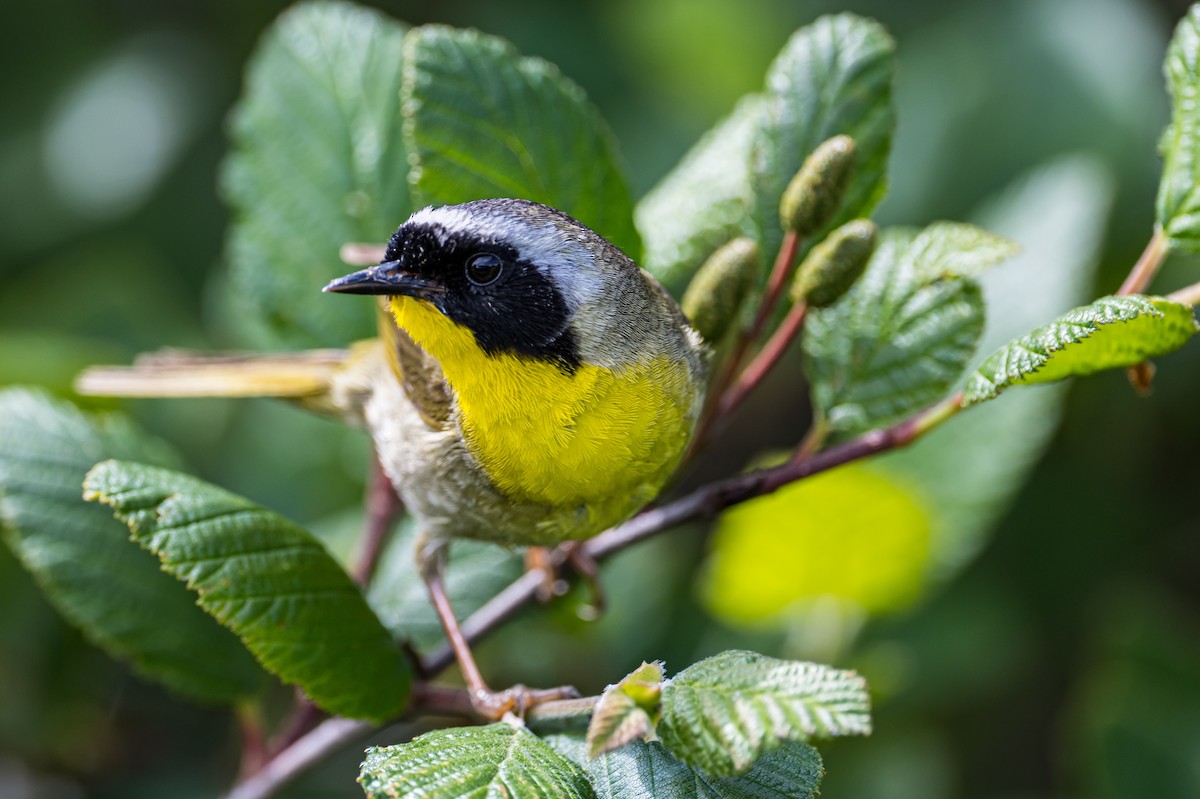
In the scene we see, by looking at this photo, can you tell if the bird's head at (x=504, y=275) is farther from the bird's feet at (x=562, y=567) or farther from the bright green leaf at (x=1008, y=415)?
the bright green leaf at (x=1008, y=415)

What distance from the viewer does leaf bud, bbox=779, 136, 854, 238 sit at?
63.7 inches

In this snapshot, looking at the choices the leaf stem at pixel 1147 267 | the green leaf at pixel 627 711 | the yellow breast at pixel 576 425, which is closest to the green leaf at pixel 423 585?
the yellow breast at pixel 576 425

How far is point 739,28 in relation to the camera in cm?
365

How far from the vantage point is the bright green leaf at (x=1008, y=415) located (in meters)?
2.43

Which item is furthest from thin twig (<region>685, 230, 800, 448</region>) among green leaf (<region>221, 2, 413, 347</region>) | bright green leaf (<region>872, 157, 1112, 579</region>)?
bright green leaf (<region>872, 157, 1112, 579</region>)

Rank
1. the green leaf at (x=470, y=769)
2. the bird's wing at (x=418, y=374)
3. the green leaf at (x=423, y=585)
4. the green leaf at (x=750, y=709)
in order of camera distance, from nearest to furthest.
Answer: the green leaf at (x=750, y=709) < the green leaf at (x=470, y=769) < the bird's wing at (x=418, y=374) < the green leaf at (x=423, y=585)

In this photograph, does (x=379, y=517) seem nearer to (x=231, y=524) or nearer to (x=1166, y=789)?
(x=231, y=524)

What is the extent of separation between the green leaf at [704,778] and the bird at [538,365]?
Result: 282 mm

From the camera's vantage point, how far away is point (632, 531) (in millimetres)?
1896

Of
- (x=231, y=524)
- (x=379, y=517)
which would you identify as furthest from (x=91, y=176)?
(x=231, y=524)

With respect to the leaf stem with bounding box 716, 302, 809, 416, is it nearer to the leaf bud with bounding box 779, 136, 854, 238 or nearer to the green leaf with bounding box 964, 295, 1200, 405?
the leaf bud with bounding box 779, 136, 854, 238

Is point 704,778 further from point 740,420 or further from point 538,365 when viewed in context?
point 740,420

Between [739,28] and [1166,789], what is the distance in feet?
7.41

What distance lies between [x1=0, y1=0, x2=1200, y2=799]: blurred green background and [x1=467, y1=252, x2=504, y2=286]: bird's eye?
32.0 inches
